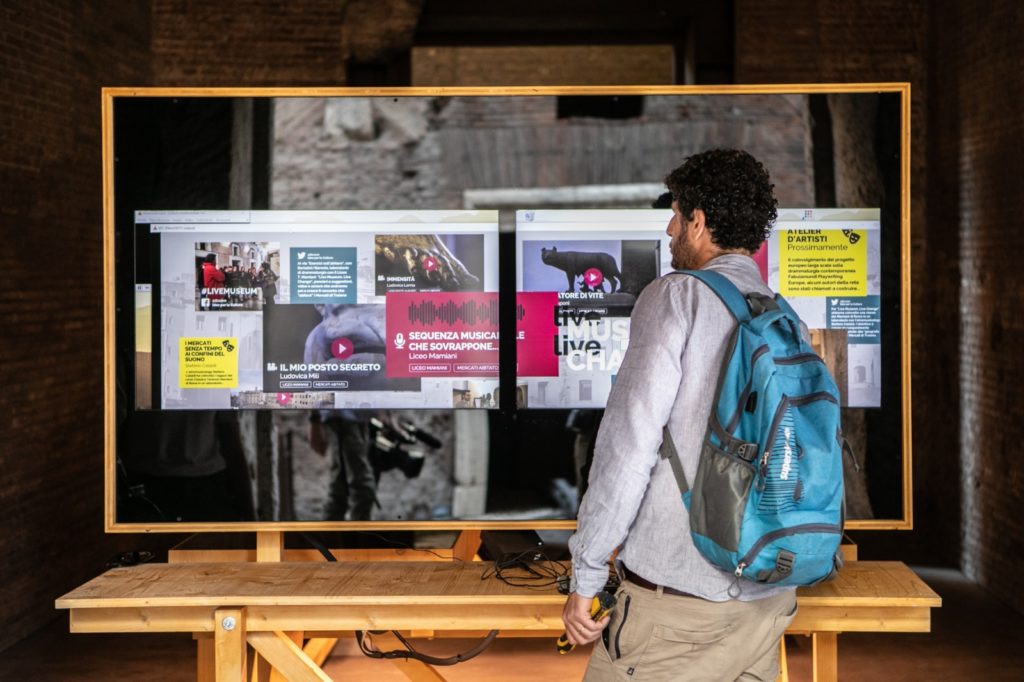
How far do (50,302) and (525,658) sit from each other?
3137mm

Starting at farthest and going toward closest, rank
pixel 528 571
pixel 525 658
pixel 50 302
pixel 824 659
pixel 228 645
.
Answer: pixel 50 302 < pixel 525 658 < pixel 824 659 < pixel 528 571 < pixel 228 645

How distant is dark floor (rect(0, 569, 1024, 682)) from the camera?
529cm

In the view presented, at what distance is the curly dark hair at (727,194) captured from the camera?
247 centimetres

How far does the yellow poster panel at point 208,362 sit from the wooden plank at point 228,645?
1044 mm

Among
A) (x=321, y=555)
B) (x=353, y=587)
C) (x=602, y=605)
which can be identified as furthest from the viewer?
(x=321, y=555)

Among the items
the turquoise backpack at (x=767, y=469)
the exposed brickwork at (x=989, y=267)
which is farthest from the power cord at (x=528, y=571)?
the exposed brickwork at (x=989, y=267)

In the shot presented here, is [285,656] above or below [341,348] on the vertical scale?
below

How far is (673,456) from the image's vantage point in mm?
2377

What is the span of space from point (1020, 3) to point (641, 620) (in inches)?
196

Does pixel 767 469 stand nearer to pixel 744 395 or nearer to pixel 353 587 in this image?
pixel 744 395

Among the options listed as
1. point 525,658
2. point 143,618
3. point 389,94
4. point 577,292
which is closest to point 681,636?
point 143,618

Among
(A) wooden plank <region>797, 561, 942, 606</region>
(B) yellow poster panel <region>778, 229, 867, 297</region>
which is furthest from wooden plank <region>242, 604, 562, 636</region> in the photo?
(B) yellow poster panel <region>778, 229, 867, 297</region>

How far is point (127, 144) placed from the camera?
413cm

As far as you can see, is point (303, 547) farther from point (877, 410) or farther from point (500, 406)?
point (877, 410)
